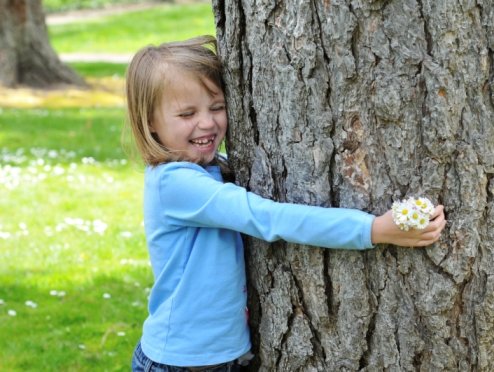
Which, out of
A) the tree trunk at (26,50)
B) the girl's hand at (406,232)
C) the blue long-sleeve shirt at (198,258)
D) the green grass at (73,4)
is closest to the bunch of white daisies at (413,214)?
the girl's hand at (406,232)

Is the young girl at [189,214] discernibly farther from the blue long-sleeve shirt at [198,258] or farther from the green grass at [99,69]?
the green grass at [99,69]

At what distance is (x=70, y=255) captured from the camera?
627 cm

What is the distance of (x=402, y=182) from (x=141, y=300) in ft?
9.97

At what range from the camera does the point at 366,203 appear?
2619 mm

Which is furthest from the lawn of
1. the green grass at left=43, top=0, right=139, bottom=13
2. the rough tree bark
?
the green grass at left=43, top=0, right=139, bottom=13

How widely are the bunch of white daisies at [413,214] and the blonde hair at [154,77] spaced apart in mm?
753

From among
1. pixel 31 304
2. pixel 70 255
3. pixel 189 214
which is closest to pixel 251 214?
pixel 189 214

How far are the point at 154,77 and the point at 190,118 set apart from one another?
17cm

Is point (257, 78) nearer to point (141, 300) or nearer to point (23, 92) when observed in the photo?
point (141, 300)

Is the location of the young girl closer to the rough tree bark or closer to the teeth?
the teeth

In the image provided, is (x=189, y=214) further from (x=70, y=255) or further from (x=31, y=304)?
(x=70, y=255)

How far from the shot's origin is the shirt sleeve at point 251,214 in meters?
2.55

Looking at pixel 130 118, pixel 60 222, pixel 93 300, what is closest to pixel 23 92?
pixel 60 222

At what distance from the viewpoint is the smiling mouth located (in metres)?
2.90
